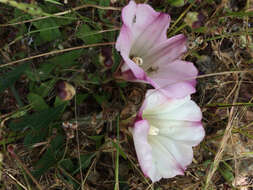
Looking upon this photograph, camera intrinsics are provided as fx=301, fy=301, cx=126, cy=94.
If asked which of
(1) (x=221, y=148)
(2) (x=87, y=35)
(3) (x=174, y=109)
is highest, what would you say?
(2) (x=87, y=35)

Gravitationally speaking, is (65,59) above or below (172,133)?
above

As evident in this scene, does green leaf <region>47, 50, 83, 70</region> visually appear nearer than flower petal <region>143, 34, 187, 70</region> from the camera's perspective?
No

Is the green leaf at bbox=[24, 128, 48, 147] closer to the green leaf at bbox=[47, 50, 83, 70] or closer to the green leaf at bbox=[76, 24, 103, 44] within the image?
the green leaf at bbox=[47, 50, 83, 70]

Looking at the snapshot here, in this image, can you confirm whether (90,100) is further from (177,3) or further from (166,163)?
(177,3)

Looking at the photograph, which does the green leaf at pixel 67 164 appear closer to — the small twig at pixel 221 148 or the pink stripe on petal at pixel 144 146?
the pink stripe on petal at pixel 144 146

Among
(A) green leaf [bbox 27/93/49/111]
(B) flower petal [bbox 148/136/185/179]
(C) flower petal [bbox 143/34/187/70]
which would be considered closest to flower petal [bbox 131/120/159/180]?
(B) flower petal [bbox 148/136/185/179]

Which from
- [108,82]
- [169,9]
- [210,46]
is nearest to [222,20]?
[210,46]

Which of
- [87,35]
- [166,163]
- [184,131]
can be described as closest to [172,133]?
[184,131]

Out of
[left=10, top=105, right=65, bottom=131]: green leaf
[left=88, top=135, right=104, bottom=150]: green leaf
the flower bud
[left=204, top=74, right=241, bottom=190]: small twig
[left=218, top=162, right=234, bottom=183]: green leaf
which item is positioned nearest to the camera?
the flower bud
